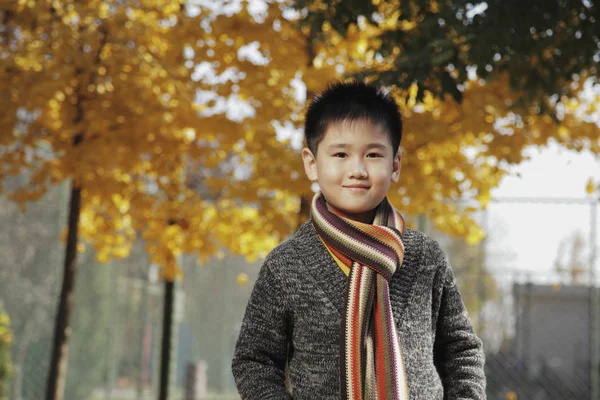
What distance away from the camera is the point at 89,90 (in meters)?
5.18

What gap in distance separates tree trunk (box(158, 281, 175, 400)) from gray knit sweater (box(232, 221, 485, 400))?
465 cm

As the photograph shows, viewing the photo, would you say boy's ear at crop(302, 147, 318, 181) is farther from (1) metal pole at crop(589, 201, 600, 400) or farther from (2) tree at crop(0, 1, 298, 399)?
(1) metal pole at crop(589, 201, 600, 400)

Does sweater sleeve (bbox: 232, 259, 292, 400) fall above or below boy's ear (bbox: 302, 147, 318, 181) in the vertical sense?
below

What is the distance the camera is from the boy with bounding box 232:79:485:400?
5.11ft

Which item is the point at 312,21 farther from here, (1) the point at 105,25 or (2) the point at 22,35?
(2) the point at 22,35

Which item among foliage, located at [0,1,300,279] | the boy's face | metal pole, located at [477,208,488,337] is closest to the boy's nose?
the boy's face

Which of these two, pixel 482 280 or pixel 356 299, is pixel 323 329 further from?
pixel 482 280

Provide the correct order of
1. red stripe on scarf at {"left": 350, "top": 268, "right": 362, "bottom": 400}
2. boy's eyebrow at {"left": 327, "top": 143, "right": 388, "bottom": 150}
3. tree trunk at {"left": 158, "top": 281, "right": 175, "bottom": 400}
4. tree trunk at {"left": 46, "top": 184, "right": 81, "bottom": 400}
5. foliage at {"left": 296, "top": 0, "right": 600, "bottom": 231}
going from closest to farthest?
red stripe on scarf at {"left": 350, "top": 268, "right": 362, "bottom": 400} → boy's eyebrow at {"left": 327, "top": 143, "right": 388, "bottom": 150} → foliage at {"left": 296, "top": 0, "right": 600, "bottom": 231} → tree trunk at {"left": 46, "top": 184, "right": 81, "bottom": 400} → tree trunk at {"left": 158, "top": 281, "right": 175, "bottom": 400}

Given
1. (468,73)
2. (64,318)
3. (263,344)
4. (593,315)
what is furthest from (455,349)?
(593,315)

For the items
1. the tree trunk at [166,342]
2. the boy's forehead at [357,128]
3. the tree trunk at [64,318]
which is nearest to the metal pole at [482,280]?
the tree trunk at [166,342]

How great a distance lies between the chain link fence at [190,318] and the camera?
25.7ft

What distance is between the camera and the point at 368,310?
1.55 metres

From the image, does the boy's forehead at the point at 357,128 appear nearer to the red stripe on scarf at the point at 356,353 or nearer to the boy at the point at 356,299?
the boy at the point at 356,299

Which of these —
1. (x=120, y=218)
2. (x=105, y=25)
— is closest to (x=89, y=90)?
(x=105, y=25)
